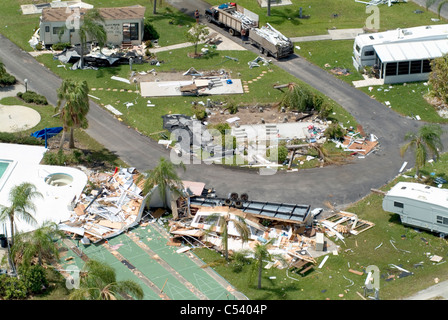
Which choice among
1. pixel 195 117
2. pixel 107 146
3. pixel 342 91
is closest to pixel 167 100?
pixel 195 117

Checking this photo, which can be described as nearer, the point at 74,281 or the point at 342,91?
the point at 74,281

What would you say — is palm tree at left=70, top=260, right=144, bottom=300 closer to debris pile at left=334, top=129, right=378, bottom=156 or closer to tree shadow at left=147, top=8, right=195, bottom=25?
debris pile at left=334, top=129, right=378, bottom=156

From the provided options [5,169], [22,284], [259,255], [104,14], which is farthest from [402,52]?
[22,284]

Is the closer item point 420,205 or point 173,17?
point 420,205

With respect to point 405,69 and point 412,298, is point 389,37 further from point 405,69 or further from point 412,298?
point 412,298

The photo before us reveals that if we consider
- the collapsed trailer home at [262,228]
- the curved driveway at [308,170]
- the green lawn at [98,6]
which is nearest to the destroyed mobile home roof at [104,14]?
the green lawn at [98,6]

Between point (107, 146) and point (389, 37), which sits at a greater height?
point (389, 37)

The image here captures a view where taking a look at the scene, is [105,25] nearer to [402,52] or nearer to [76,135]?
[76,135]
